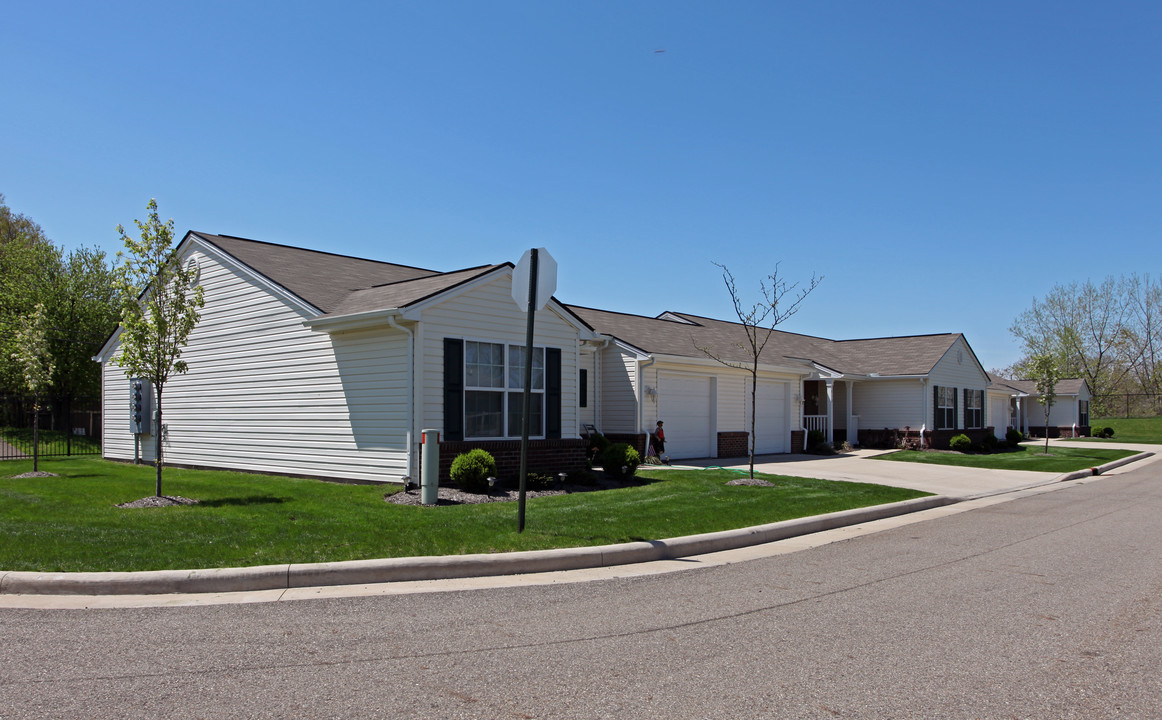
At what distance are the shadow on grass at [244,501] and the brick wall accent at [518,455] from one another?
9.18 feet

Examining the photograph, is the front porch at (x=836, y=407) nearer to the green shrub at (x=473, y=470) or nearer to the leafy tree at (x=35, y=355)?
the green shrub at (x=473, y=470)

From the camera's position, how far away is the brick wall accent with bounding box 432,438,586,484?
1373cm

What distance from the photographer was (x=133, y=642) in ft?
17.8

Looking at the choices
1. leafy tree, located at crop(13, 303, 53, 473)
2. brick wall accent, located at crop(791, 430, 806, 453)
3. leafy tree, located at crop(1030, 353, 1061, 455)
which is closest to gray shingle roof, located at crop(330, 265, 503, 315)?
leafy tree, located at crop(13, 303, 53, 473)

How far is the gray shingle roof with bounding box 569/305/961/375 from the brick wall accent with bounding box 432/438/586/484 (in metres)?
6.00

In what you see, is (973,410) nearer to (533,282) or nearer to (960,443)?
(960,443)

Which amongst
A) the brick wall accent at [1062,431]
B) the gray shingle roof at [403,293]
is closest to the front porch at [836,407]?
the gray shingle roof at [403,293]

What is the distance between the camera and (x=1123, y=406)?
223 ft

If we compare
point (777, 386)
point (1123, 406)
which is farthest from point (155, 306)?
point (1123, 406)

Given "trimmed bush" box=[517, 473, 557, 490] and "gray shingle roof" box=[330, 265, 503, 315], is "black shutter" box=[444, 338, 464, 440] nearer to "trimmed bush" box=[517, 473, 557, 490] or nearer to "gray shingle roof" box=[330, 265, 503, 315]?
"gray shingle roof" box=[330, 265, 503, 315]

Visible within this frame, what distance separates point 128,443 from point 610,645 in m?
20.1

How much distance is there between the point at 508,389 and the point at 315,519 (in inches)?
220

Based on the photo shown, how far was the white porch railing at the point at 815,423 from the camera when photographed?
94.7 feet

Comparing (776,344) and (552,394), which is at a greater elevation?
(776,344)
